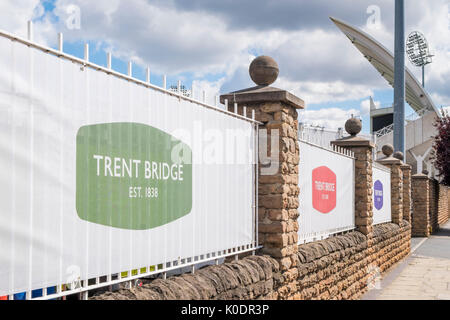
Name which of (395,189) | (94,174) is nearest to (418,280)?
(395,189)

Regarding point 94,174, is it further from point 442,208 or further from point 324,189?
point 442,208

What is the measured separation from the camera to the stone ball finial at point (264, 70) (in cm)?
500

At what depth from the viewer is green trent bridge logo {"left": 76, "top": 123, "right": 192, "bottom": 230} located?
9.10 feet

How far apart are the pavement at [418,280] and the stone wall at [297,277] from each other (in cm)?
24

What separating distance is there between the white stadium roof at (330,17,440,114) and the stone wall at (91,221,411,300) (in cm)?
3573

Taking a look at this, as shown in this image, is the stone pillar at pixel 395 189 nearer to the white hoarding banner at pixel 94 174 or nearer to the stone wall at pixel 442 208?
the white hoarding banner at pixel 94 174

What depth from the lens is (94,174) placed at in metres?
2.80

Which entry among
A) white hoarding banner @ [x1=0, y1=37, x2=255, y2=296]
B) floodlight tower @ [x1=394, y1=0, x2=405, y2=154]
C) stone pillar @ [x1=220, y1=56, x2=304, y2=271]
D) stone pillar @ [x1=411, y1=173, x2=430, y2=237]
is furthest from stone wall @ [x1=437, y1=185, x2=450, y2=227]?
white hoarding banner @ [x1=0, y1=37, x2=255, y2=296]

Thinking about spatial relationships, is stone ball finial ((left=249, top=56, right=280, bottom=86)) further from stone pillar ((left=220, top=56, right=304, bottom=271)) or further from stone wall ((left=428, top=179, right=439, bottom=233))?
stone wall ((left=428, top=179, right=439, bottom=233))

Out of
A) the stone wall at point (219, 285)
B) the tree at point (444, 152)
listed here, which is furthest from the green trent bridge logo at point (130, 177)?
the tree at point (444, 152)

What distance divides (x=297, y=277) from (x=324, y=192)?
1801 millimetres
